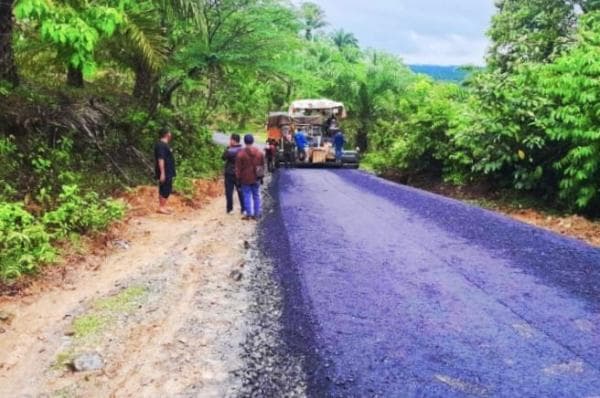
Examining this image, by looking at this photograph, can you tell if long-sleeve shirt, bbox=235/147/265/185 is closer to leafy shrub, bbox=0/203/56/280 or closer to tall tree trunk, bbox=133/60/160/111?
leafy shrub, bbox=0/203/56/280

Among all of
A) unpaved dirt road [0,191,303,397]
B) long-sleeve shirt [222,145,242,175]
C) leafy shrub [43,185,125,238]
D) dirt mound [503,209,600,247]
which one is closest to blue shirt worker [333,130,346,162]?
dirt mound [503,209,600,247]

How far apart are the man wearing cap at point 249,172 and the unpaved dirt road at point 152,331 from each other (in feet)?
10.0

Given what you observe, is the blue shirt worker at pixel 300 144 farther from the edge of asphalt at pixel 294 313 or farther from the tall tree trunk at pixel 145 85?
the edge of asphalt at pixel 294 313

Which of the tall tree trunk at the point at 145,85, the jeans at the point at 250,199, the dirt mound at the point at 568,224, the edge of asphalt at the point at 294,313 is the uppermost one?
the tall tree trunk at the point at 145,85

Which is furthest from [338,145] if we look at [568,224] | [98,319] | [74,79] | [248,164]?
[98,319]

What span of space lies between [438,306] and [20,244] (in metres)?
5.00

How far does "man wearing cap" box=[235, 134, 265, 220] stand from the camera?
39.2 ft

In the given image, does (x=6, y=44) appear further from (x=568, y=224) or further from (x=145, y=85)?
(x=568, y=224)

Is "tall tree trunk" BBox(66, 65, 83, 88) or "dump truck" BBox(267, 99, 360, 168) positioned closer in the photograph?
"tall tree trunk" BBox(66, 65, 83, 88)

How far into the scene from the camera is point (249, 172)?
12023 mm

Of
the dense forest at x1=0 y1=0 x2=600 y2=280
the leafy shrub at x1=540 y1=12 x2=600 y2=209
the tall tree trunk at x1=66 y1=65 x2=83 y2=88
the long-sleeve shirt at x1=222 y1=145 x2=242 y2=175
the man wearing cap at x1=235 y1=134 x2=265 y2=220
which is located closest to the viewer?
the dense forest at x1=0 y1=0 x2=600 y2=280

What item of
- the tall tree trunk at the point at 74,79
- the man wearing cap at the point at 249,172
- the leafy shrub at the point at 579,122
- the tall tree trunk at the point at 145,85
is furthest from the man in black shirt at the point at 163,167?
the leafy shrub at the point at 579,122

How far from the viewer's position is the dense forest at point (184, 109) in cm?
970

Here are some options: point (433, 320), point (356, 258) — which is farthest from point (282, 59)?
point (433, 320)
